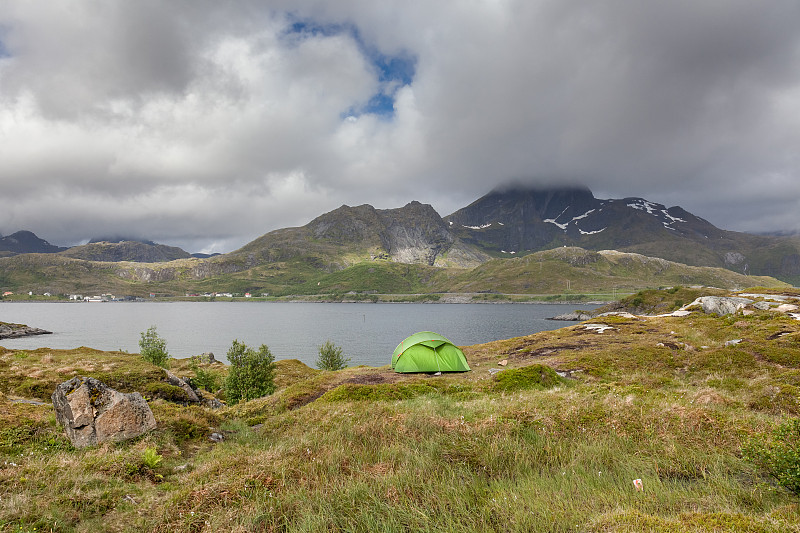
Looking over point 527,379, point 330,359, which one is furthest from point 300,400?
point 330,359

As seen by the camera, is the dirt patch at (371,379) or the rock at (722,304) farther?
the rock at (722,304)

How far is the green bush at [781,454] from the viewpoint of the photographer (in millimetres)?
6502

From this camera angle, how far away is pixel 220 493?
290 inches

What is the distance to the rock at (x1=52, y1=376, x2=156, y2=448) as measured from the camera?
37.4 feet

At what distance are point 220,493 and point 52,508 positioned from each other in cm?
304

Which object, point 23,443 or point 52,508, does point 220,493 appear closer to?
point 52,508

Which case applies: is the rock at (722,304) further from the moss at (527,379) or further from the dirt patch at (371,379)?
the dirt patch at (371,379)

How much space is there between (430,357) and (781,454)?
2749 centimetres

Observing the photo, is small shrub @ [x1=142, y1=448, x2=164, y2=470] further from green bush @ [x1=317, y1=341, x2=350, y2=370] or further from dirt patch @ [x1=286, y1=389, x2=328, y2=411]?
green bush @ [x1=317, y1=341, x2=350, y2=370]

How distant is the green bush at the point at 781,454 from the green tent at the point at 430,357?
25617 millimetres

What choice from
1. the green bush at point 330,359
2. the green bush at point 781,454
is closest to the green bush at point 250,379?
the green bush at point 330,359

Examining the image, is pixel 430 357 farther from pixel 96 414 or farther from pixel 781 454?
pixel 781 454

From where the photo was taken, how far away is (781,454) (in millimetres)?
6891

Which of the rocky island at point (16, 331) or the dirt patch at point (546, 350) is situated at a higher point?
the dirt patch at point (546, 350)
